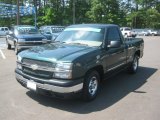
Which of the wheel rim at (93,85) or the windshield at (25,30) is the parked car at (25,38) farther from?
the wheel rim at (93,85)

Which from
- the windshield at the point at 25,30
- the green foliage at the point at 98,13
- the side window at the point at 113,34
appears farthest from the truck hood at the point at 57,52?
the green foliage at the point at 98,13

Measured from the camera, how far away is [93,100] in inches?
255

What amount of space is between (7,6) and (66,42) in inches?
2103

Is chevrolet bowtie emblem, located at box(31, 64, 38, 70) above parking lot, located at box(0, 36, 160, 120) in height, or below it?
above

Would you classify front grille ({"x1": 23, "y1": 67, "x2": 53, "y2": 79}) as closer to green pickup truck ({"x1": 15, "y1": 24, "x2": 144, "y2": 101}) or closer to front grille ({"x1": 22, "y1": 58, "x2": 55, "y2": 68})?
green pickup truck ({"x1": 15, "y1": 24, "x2": 144, "y2": 101})

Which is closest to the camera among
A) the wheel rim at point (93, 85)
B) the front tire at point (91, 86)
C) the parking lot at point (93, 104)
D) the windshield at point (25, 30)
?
the parking lot at point (93, 104)

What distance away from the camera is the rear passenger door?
7191 millimetres

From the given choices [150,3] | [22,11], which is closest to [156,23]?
[150,3]

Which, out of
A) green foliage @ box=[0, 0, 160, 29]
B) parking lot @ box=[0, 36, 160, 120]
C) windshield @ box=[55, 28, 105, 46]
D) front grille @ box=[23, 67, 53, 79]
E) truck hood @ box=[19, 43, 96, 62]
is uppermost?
green foliage @ box=[0, 0, 160, 29]

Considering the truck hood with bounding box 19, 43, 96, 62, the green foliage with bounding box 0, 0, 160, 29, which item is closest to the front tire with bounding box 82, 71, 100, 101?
the truck hood with bounding box 19, 43, 96, 62

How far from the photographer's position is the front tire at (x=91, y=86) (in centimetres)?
611

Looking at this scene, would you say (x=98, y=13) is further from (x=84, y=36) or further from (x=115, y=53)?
(x=84, y=36)

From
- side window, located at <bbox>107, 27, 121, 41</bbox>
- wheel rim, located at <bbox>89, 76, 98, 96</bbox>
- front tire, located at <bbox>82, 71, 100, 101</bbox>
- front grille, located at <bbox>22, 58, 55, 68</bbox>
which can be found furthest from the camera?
side window, located at <bbox>107, 27, 121, 41</bbox>

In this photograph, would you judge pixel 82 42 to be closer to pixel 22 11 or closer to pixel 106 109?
pixel 106 109
